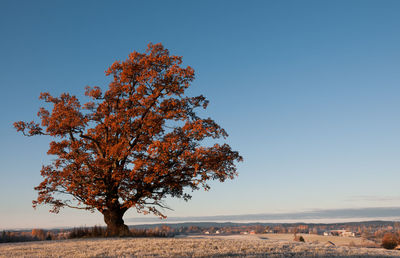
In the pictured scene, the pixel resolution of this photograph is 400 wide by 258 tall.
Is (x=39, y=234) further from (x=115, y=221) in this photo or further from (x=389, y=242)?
(x=389, y=242)

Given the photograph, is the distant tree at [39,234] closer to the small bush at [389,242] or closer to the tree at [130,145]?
the tree at [130,145]

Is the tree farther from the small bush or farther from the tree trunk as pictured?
the small bush

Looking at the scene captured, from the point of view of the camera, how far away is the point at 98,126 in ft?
76.6

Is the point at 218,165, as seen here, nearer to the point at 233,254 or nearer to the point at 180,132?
the point at 180,132

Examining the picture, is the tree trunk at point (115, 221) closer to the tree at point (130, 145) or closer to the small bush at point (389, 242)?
the tree at point (130, 145)

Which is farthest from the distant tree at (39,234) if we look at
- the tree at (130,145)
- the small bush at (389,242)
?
the small bush at (389,242)

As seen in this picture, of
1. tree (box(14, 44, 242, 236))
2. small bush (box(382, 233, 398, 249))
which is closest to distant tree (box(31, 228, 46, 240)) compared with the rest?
tree (box(14, 44, 242, 236))

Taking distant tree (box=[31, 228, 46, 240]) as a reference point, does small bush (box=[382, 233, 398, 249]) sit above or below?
below

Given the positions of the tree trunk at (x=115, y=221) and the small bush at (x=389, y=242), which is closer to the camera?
the tree trunk at (x=115, y=221)

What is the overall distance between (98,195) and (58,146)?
12.2 feet

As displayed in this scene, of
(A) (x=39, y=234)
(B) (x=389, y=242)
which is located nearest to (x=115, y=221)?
(A) (x=39, y=234)

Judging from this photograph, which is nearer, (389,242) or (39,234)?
(39,234)

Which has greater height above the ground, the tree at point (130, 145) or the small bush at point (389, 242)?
the tree at point (130, 145)

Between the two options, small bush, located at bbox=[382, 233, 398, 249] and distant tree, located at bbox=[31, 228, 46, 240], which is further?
small bush, located at bbox=[382, 233, 398, 249]
